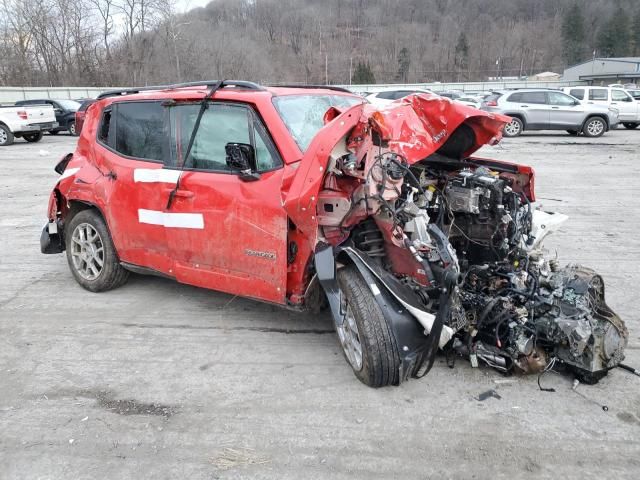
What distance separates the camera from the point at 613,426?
118 inches

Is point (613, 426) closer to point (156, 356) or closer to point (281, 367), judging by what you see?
point (281, 367)

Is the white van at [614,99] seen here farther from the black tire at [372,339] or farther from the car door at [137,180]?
the black tire at [372,339]

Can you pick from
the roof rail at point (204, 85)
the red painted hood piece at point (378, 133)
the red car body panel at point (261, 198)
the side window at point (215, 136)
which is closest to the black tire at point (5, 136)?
the roof rail at point (204, 85)

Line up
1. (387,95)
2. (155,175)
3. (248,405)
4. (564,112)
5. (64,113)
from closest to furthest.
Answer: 1. (248,405)
2. (155,175)
3. (564,112)
4. (387,95)
5. (64,113)

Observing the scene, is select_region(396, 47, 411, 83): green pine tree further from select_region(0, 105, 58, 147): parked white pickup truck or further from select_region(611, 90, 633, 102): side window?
select_region(0, 105, 58, 147): parked white pickup truck

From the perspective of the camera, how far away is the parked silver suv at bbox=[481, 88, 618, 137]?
1930 centimetres

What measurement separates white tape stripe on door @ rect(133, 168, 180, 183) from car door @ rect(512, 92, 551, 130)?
710 inches

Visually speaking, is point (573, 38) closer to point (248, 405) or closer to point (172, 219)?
point (172, 219)

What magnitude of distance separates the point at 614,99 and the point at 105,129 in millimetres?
21780

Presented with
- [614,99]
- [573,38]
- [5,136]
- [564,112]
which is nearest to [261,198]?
[564,112]

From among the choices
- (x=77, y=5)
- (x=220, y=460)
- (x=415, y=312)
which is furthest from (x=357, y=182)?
(x=77, y=5)

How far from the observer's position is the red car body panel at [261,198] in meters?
3.44

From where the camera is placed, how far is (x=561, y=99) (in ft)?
64.0

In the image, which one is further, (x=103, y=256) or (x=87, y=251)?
(x=87, y=251)
